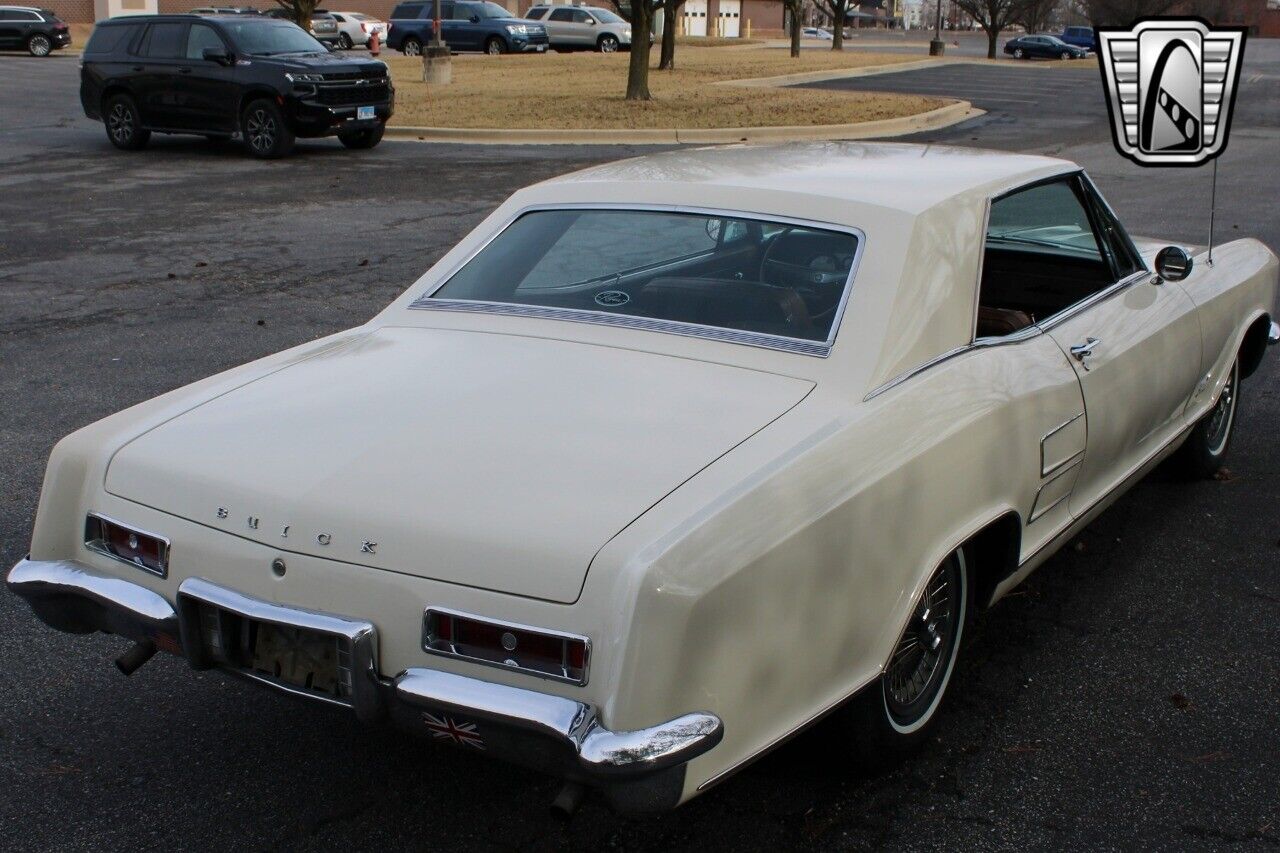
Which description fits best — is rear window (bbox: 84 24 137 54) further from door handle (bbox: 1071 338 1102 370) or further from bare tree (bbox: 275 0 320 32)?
door handle (bbox: 1071 338 1102 370)

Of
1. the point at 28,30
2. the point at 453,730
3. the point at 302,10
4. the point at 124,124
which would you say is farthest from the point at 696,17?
the point at 453,730

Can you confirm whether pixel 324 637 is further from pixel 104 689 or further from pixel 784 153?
pixel 784 153

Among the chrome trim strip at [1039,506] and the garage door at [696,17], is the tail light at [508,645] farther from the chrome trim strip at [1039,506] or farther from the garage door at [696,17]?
the garage door at [696,17]

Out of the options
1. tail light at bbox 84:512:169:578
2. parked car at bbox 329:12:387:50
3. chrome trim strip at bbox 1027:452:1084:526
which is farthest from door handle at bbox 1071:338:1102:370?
parked car at bbox 329:12:387:50

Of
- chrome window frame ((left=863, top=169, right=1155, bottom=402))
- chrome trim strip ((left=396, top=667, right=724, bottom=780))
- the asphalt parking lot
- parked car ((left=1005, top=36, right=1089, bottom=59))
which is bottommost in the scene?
the asphalt parking lot

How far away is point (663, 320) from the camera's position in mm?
3664

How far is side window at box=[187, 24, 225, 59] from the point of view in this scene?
55.3ft

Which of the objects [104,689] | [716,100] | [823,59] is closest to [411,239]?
[104,689]

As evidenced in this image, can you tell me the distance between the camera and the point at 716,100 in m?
24.0

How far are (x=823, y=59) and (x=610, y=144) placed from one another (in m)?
23.7

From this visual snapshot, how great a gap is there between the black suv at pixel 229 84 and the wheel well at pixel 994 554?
14333mm

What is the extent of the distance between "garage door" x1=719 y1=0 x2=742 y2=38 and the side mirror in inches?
2773

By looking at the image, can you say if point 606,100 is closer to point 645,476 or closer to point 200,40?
point 200,40

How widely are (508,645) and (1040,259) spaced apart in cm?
307
